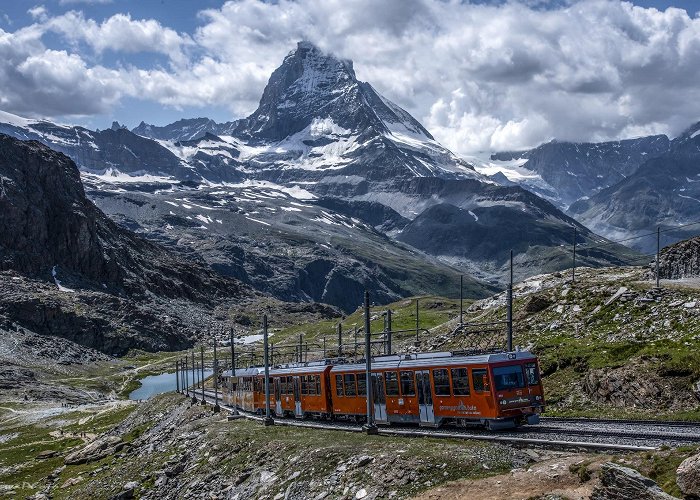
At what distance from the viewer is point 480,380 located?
37.3 metres

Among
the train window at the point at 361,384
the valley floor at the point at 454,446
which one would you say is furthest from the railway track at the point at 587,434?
the train window at the point at 361,384

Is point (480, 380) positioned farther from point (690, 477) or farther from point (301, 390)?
point (301, 390)

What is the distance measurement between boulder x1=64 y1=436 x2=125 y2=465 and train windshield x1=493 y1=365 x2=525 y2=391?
1956 inches

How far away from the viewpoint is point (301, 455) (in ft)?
114

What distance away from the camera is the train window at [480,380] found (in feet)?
121

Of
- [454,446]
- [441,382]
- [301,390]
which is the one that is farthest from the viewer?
[301,390]

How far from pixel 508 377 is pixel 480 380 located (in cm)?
145

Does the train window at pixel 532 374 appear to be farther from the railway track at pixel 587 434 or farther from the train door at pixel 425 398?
the train door at pixel 425 398

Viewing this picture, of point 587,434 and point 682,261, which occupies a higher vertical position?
point 682,261

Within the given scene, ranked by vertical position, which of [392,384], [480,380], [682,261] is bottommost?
[392,384]

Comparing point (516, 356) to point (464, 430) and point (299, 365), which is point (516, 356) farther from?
point (299, 365)

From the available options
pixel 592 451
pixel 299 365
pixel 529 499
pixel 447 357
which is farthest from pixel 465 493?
pixel 299 365

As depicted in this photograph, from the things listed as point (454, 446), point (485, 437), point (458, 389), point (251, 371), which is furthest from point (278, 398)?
point (454, 446)

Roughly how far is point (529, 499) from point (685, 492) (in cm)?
470
